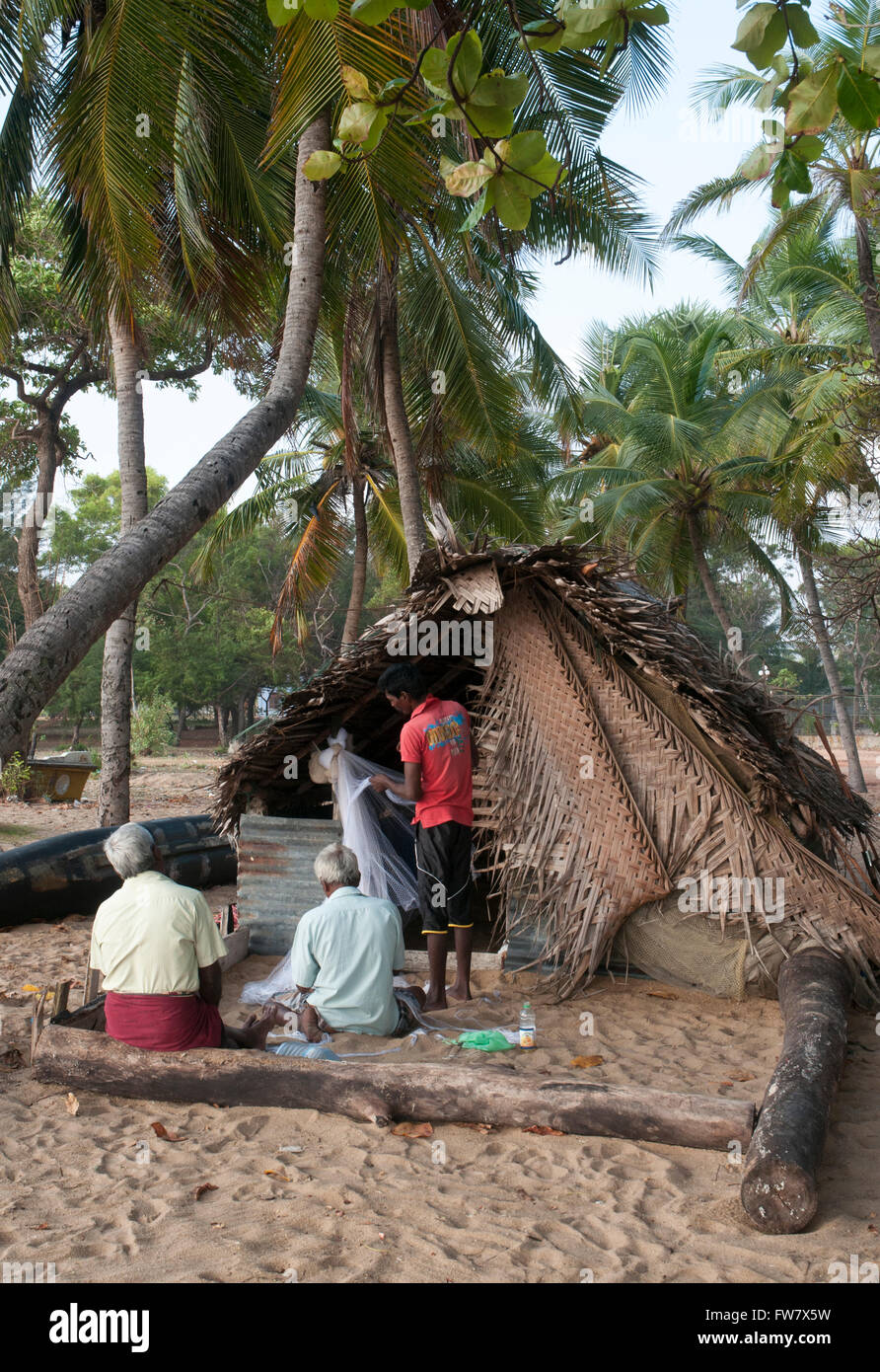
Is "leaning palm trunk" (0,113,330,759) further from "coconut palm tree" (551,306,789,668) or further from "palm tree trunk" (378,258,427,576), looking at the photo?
"coconut palm tree" (551,306,789,668)

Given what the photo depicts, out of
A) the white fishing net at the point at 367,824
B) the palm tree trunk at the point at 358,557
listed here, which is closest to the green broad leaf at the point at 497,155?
the white fishing net at the point at 367,824

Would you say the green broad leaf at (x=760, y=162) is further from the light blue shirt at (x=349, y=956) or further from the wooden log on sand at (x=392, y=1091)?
the light blue shirt at (x=349, y=956)

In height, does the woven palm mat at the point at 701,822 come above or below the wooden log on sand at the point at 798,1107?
above

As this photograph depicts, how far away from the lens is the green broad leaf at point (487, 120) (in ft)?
6.26

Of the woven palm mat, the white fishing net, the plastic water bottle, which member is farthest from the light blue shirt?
the woven palm mat

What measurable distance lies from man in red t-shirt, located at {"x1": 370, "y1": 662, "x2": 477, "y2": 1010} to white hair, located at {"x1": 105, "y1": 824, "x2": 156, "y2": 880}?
6.09 feet

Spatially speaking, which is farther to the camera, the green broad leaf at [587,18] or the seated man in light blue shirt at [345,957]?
the seated man in light blue shirt at [345,957]

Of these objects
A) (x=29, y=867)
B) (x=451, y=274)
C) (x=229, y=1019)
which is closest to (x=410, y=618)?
(x=229, y=1019)

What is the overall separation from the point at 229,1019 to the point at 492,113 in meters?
5.03

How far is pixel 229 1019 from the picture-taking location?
5.72 m

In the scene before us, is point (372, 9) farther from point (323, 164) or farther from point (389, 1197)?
point (389, 1197)

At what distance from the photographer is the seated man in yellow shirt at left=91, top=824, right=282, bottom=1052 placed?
4.28 m

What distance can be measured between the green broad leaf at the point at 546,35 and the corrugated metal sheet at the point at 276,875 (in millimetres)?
5699
